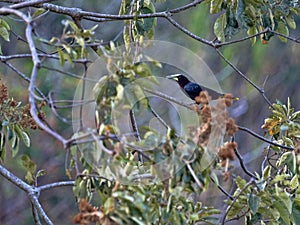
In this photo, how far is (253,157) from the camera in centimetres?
559

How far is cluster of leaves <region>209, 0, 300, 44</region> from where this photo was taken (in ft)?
7.59

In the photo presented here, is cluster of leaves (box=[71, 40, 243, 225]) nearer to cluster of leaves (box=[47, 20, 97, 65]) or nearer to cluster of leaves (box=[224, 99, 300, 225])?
cluster of leaves (box=[47, 20, 97, 65])

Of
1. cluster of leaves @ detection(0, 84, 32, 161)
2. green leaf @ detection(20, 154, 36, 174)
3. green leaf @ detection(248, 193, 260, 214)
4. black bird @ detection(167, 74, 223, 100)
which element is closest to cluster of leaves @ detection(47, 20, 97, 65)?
green leaf @ detection(20, 154, 36, 174)

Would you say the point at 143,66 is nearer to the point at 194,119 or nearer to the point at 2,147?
the point at 194,119

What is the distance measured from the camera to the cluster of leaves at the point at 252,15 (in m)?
2.31

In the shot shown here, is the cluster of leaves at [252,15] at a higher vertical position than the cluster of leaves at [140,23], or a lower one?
lower

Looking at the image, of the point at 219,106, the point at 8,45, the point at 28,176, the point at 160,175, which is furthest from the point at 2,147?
the point at 8,45

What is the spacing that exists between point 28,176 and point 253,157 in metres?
3.77

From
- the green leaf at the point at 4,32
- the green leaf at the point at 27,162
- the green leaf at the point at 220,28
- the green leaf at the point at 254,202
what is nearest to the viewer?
the green leaf at the point at 27,162

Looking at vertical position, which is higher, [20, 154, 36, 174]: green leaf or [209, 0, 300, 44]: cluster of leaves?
[209, 0, 300, 44]: cluster of leaves

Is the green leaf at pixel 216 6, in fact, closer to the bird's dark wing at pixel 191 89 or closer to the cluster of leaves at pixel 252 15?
the cluster of leaves at pixel 252 15

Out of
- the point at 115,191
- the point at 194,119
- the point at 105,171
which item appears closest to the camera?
the point at 115,191

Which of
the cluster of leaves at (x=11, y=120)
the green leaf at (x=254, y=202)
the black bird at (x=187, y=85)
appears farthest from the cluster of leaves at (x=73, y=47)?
the black bird at (x=187, y=85)

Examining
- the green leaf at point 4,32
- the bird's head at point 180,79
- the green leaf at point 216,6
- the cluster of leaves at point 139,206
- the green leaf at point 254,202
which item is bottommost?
the green leaf at point 254,202
